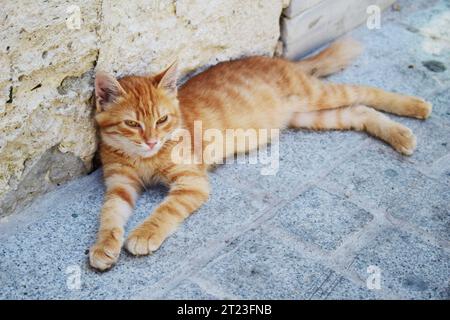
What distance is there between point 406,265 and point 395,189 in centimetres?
53

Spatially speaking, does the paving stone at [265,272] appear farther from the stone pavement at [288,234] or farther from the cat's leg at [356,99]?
the cat's leg at [356,99]

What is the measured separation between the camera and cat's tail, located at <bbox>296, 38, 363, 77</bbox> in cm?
363

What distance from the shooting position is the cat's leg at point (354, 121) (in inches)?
126

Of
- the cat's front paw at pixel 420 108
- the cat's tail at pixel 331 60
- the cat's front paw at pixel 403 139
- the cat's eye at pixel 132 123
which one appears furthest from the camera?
the cat's tail at pixel 331 60

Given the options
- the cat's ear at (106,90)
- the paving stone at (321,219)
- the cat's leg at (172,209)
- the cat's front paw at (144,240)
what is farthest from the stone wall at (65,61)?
the paving stone at (321,219)

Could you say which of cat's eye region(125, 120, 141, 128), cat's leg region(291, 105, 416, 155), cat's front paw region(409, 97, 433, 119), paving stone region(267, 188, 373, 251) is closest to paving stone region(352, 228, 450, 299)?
paving stone region(267, 188, 373, 251)

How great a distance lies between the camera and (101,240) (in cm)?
248

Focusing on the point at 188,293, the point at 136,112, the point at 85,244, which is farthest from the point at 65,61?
the point at 188,293

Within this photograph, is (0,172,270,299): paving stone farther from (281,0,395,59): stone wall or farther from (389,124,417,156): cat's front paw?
(281,0,395,59): stone wall

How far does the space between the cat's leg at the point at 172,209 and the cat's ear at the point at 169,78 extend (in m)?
0.39

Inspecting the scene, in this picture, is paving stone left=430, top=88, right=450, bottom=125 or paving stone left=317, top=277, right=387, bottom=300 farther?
paving stone left=430, top=88, right=450, bottom=125

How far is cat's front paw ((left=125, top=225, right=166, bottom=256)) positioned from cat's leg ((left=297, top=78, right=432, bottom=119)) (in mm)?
1296

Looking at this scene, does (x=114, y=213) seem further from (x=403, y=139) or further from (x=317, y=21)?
(x=317, y=21)
